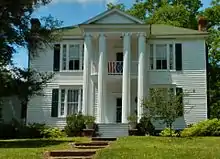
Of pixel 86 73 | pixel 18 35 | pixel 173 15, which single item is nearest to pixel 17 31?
pixel 18 35

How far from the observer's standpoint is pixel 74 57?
30.5 metres

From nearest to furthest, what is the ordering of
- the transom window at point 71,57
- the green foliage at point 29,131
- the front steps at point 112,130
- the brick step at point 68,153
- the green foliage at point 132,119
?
the brick step at point 68,153 → the front steps at point 112,130 → the green foliage at point 132,119 → the green foliage at point 29,131 → the transom window at point 71,57

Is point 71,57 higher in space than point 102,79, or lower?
higher

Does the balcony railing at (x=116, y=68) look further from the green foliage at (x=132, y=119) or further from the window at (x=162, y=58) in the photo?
the green foliage at (x=132, y=119)

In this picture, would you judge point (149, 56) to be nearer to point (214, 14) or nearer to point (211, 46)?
point (211, 46)

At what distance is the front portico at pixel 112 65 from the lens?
93.1 feet

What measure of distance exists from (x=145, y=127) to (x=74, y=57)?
7451 millimetres

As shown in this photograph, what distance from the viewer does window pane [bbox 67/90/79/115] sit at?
2970 cm

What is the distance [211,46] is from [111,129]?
54.1 ft

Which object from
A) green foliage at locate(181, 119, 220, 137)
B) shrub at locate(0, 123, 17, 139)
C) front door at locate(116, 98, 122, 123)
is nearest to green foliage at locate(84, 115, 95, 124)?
front door at locate(116, 98, 122, 123)

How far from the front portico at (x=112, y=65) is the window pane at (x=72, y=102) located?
4.43ft

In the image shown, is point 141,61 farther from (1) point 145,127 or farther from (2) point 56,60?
(2) point 56,60

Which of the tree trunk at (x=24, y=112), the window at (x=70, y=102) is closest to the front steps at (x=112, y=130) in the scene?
the window at (x=70, y=102)

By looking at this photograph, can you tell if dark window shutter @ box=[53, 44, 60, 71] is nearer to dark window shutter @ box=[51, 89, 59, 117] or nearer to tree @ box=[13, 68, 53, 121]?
dark window shutter @ box=[51, 89, 59, 117]
